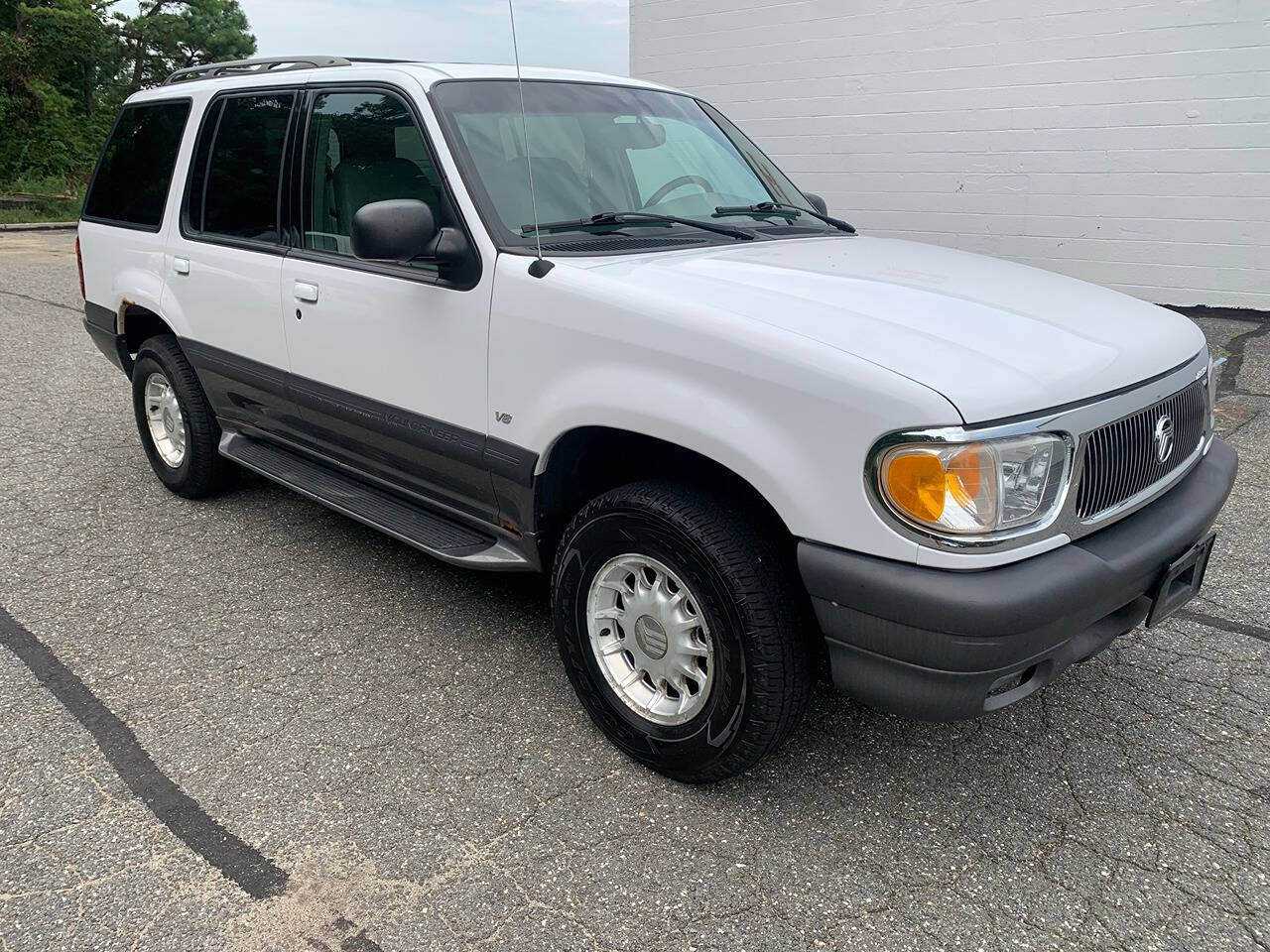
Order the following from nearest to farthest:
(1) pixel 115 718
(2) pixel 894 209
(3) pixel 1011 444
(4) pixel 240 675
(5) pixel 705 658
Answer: (3) pixel 1011 444
(5) pixel 705 658
(1) pixel 115 718
(4) pixel 240 675
(2) pixel 894 209

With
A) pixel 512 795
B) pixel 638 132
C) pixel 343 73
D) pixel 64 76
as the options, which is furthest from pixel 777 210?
pixel 64 76

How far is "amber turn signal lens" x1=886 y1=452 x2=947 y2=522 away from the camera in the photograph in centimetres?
217

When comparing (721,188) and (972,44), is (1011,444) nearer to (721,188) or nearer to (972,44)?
(721,188)

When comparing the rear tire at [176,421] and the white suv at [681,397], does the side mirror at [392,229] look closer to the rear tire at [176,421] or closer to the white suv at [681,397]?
the white suv at [681,397]

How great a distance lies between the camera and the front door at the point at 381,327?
10.4ft

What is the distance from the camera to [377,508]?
3660mm

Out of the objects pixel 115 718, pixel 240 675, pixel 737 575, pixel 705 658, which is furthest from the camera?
pixel 240 675

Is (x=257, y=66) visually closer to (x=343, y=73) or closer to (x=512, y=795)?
(x=343, y=73)

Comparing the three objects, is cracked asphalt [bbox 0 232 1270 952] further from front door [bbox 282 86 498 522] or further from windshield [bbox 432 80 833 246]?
windshield [bbox 432 80 833 246]

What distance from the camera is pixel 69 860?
8.21 feet

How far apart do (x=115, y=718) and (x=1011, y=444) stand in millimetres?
2735

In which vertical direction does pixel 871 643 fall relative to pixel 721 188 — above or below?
below

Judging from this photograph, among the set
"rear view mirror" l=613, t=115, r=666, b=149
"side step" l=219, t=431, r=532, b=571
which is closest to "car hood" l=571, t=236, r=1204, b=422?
"rear view mirror" l=613, t=115, r=666, b=149

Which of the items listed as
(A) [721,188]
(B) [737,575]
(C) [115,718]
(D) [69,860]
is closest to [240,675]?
(C) [115,718]
